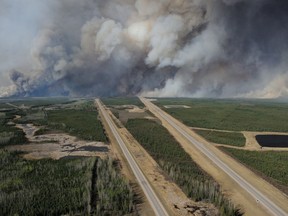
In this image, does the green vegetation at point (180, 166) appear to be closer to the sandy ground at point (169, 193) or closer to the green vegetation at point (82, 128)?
the sandy ground at point (169, 193)

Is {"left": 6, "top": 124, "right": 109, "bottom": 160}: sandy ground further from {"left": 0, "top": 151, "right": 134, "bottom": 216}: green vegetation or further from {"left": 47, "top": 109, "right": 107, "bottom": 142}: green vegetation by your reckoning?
{"left": 0, "top": 151, "right": 134, "bottom": 216}: green vegetation

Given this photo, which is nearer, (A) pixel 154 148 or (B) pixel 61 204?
(B) pixel 61 204

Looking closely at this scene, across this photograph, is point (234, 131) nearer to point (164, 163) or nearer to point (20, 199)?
point (164, 163)

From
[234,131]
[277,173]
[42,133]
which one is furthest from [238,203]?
[42,133]

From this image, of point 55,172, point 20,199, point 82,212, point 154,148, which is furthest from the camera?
point 154,148

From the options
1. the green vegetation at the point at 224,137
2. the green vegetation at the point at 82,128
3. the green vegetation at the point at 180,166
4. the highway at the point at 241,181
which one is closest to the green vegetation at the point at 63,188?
the green vegetation at the point at 180,166

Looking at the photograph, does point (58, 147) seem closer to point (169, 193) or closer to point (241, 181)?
point (169, 193)

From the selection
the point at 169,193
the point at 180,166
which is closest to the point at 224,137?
the point at 180,166
